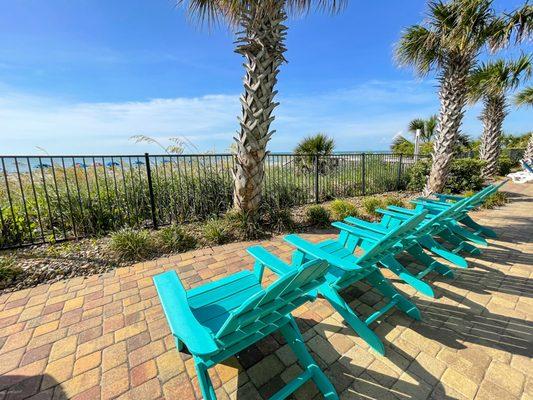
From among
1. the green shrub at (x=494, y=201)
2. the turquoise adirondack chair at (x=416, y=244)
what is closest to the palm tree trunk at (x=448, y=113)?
the green shrub at (x=494, y=201)

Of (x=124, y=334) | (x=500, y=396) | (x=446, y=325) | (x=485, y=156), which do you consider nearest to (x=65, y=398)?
(x=124, y=334)

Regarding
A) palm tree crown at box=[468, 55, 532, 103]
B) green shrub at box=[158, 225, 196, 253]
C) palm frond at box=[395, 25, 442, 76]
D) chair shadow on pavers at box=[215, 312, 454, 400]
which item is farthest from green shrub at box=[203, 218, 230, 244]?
palm tree crown at box=[468, 55, 532, 103]

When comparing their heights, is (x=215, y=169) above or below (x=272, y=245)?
above

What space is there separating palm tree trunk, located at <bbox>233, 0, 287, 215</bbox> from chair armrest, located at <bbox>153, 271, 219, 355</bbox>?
9.41 feet

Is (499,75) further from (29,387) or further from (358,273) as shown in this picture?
(29,387)

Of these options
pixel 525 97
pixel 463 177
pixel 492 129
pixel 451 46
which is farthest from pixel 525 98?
pixel 451 46

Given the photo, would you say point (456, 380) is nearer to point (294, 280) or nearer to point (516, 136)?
point (294, 280)

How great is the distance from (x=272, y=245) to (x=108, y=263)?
2471 mm

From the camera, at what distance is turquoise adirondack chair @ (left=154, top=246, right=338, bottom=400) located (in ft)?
3.82

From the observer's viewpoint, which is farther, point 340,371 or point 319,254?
point 319,254

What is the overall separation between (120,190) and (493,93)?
1416cm

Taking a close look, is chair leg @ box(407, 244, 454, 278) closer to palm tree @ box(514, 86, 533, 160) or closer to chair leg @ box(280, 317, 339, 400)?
chair leg @ box(280, 317, 339, 400)

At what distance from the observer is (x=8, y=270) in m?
2.99

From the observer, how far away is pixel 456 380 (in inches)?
64.4
